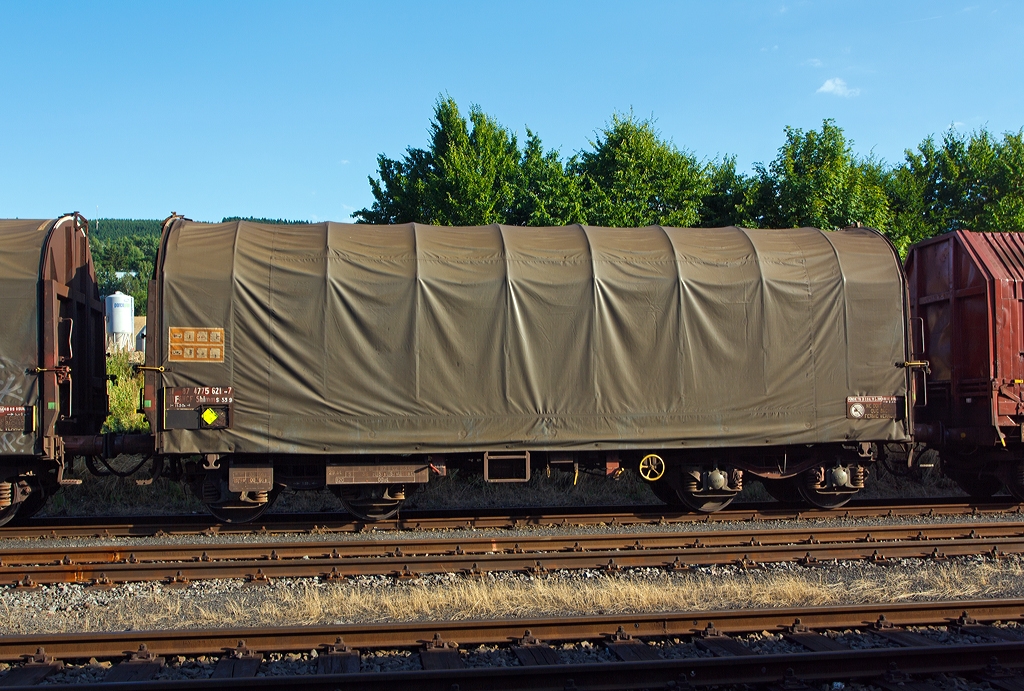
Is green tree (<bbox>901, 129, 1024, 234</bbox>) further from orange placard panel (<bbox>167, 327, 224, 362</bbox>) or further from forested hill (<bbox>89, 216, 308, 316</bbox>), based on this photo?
forested hill (<bbox>89, 216, 308, 316</bbox>)

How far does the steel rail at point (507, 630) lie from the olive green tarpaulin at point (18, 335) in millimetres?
3912

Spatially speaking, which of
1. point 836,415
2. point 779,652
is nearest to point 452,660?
point 779,652

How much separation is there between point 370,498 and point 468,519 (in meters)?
1.36

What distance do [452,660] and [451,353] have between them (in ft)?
14.7

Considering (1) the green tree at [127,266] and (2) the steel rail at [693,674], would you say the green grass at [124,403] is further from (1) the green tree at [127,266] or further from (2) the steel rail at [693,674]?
(1) the green tree at [127,266]

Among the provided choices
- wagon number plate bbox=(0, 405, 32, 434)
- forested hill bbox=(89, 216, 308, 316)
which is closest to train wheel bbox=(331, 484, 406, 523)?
wagon number plate bbox=(0, 405, 32, 434)

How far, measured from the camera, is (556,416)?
9.26 metres

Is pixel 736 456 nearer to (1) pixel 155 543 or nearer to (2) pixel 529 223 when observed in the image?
(1) pixel 155 543

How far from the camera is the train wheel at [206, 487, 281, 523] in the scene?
9.27 m

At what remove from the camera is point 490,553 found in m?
8.07

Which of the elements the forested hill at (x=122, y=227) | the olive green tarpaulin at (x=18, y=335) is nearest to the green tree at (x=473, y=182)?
the olive green tarpaulin at (x=18, y=335)

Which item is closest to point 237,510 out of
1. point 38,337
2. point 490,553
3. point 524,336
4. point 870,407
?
point 38,337

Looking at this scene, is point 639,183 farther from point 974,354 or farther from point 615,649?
point 615,649

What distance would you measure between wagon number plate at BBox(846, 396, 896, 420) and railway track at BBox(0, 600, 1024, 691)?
12.6 ft
